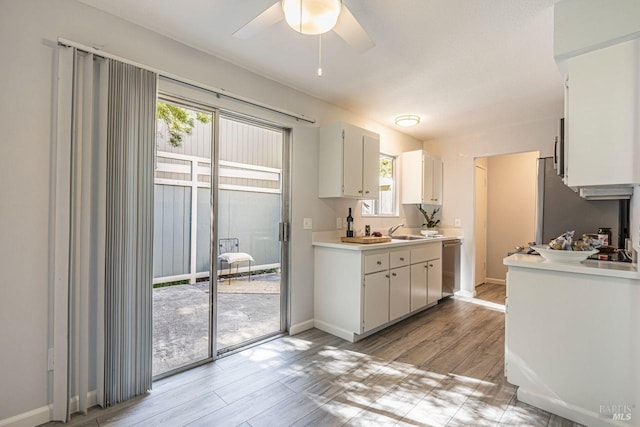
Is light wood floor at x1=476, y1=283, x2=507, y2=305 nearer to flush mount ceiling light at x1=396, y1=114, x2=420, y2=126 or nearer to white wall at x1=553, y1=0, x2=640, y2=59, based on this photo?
flush mount ceiling light at x1=396, y1=114, x2=420, y2=126

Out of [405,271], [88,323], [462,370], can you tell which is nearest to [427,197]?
[405,271]

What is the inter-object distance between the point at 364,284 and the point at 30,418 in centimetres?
246

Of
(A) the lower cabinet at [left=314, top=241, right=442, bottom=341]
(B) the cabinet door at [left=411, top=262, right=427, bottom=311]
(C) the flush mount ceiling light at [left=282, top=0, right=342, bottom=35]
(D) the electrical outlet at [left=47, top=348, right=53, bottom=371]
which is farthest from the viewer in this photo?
(B) the cabinet door at [left=411, top=262, right=427, bottom=311]

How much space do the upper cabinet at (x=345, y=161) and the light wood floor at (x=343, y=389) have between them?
157 centimetres

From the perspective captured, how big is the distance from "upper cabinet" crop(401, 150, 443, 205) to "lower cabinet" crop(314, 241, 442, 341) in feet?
3.86

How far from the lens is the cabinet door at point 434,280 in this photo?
3.85 meters

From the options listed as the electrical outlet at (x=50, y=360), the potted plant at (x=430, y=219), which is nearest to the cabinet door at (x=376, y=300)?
the potted plant at (x=430, y=219)

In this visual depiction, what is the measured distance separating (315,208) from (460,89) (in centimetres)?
198

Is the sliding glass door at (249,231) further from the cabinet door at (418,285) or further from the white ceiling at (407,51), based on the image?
the cabinet door at (418,285)

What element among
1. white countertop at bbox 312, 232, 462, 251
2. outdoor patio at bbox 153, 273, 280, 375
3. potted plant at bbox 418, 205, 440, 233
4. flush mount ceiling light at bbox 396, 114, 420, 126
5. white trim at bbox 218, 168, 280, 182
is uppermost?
flush mount ceiling light at bbox 396, 114, 420, 126

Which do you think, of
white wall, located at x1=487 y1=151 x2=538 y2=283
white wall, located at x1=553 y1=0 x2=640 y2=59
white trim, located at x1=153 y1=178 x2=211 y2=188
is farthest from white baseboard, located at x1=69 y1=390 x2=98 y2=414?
white wall, located at x1=487 y1=151 x2=538 y2=283

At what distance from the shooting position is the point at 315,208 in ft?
10.9

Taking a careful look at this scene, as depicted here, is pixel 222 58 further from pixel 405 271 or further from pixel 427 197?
pixel 427 197

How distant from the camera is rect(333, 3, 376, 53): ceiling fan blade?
1566 millimetres
